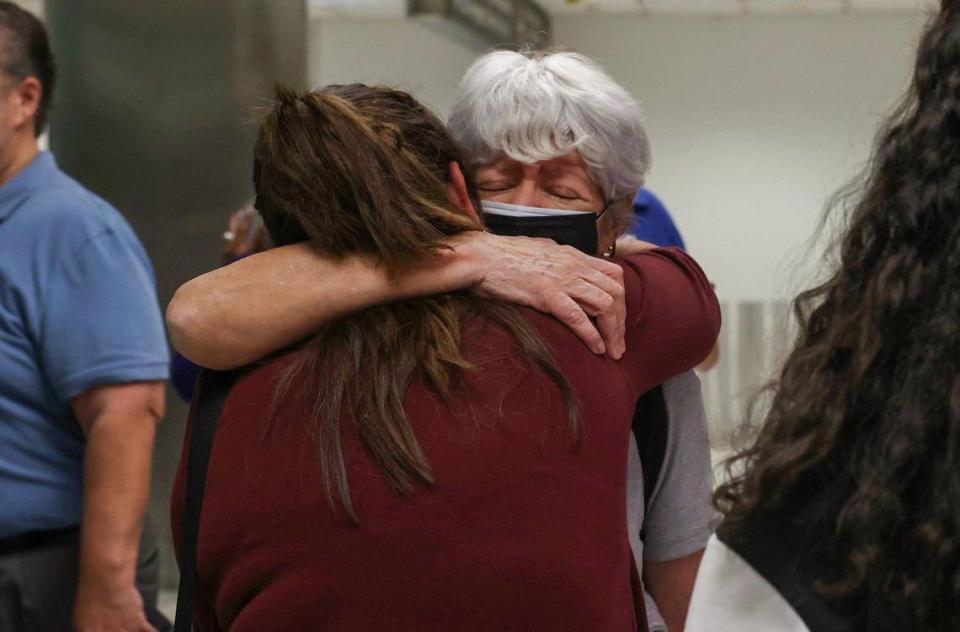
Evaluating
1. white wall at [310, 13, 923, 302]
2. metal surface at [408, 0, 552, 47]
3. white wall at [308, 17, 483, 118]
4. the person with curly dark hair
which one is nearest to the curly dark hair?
the person with curly dark hair

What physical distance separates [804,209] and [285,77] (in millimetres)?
6548

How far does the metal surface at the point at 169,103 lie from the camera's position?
4055 mm

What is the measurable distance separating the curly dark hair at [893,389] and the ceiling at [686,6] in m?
8.68

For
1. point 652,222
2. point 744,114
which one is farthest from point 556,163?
point 744,114

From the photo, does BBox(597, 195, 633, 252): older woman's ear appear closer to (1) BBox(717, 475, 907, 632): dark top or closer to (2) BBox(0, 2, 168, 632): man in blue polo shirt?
(1) BBox(717, 475, 907, 632): dark top

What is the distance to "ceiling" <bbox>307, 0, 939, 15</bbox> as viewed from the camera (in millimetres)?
9445

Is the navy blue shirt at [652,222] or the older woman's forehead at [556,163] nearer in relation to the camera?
the older woman's forehead at [556,163]

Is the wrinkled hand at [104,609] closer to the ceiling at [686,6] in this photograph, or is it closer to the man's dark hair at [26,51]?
the man's dark hair at [26,51]

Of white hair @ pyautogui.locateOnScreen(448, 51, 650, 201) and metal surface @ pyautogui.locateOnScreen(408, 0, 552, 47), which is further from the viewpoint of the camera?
metal surface @ pyautogui.locateOnScreen(408, 0, 552, 47)

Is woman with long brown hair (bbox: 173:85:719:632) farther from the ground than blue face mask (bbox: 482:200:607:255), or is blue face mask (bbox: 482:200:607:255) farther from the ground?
blue face mask (bbox: 482:200:607:255)

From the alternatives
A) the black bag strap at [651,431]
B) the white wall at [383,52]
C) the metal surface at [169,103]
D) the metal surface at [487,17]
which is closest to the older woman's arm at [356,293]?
the black bag strap at [651,431]

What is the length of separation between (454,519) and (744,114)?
367 inches

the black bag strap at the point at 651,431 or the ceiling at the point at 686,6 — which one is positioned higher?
the black bag strap at the point at 651,431

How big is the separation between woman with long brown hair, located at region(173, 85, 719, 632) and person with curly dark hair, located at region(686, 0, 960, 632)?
289 mm
